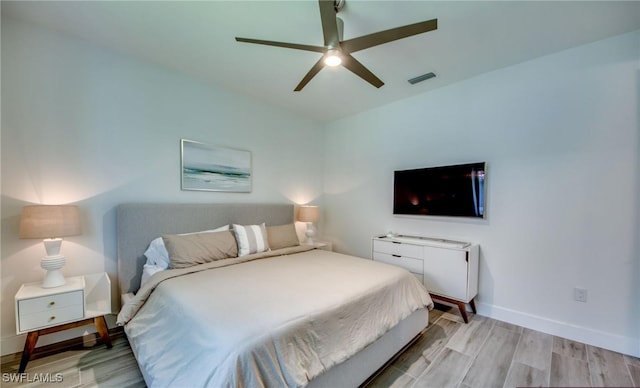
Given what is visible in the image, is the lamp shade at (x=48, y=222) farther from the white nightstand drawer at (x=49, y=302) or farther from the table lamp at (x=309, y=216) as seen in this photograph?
the table lamp at (x=309, y=216)

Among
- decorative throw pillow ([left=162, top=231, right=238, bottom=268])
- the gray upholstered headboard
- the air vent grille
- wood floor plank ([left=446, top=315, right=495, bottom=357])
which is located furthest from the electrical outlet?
the gray upholstered headboard

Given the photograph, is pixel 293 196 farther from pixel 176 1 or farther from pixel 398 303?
pixel 176 1

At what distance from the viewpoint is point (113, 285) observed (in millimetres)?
2473

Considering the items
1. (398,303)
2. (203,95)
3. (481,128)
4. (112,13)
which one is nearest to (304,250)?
(398,303)

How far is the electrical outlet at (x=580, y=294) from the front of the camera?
2305 mm

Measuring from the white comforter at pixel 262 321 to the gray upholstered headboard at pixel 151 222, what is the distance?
598 millimetres

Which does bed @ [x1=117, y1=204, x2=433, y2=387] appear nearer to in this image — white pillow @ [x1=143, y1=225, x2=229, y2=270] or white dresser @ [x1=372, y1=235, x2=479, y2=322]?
white pillow @ [x1=143, y1=225, x2=229, y2=270]

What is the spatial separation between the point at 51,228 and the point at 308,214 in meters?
2.63

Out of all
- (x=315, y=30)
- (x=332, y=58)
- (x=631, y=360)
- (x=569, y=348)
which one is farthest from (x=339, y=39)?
(x=631, y=360)

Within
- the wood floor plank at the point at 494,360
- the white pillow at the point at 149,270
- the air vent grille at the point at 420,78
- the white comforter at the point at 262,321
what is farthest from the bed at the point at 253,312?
the air vent grille at the point at 420,78

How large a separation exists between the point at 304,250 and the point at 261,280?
117cm

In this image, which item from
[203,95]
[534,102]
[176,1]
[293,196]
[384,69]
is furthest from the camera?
[293,196]

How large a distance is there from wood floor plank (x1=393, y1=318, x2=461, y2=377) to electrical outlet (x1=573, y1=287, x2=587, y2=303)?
1.02 metres

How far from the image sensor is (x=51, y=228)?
77.0 inches
